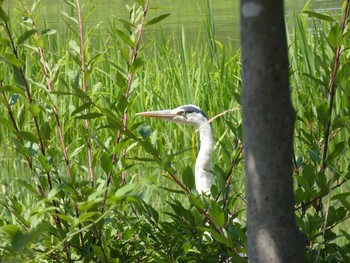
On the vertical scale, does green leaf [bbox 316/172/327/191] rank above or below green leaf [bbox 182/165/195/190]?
below

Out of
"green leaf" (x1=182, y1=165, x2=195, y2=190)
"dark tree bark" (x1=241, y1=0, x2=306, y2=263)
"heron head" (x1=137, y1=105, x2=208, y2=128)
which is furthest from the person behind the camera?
"heron head" (x1=137, y1=105, x2=208, y2=128)

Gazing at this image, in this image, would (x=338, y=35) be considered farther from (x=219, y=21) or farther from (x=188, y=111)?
(x=219, y=21)

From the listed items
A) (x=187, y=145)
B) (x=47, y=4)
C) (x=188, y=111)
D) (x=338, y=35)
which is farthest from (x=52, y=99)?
(x=47, y=4)

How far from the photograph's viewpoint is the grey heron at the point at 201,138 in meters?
3.67

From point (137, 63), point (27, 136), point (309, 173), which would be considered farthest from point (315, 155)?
point (27, 136)

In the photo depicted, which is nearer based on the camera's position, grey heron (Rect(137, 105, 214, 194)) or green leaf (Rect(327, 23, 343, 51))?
green leaf (Rect(327, 23, 343, 51))

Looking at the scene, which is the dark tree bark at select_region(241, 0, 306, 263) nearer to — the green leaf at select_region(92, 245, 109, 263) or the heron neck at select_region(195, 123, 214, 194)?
the green leaf at select_region(92, 245, 109, 263)

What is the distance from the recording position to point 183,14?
10164 mm

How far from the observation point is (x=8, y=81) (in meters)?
5.07

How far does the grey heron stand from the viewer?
3.67 metres

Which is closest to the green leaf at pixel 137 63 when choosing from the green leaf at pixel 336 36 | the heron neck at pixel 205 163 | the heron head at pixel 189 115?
the green leaf at pixel 336 36

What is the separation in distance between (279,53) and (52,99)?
996 millimetres

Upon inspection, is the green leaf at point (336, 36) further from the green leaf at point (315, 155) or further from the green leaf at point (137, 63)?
the green leaf at point (137, 63)

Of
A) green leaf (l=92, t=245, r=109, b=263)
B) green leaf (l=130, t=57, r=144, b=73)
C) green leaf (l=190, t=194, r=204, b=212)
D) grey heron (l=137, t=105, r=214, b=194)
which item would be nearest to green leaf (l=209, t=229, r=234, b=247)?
green leaf (l=190, t=194, r=204, b=212)
